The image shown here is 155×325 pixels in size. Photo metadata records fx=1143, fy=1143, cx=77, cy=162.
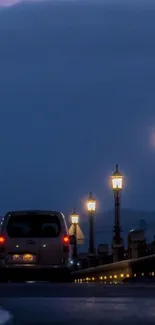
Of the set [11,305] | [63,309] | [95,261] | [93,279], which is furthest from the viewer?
[95,261]

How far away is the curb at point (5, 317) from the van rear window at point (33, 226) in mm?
15315

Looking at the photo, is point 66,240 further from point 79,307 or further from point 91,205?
point 91,205

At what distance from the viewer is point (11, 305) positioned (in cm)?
1427

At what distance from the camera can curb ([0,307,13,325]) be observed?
1056 centimetres

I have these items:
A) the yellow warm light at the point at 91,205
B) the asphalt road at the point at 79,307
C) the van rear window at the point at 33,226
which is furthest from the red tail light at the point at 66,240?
the yellow warm light at the point at 91,205

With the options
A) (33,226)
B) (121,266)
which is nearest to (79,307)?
(33,226)

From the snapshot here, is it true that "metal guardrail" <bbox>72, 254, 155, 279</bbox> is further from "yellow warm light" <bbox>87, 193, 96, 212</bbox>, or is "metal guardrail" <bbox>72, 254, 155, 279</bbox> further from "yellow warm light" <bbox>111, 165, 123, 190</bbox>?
"yellow warm light" <bbox>87, 193, 96, 212</bbox>

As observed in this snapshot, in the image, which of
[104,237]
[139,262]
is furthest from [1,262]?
[104,237]

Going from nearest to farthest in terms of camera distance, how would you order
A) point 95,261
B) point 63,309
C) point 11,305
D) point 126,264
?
point 63,309, point 11,305, point 126,264, point 95,261

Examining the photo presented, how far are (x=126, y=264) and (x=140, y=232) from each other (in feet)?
20.9

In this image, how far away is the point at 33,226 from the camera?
93.1 ft

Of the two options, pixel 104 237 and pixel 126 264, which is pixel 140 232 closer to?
pixel 126 264

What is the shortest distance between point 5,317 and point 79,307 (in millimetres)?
2361

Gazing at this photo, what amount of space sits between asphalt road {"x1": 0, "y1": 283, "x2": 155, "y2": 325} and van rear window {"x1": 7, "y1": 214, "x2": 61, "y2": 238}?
9.21 metres
